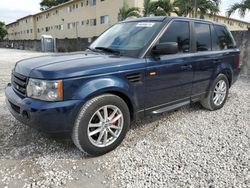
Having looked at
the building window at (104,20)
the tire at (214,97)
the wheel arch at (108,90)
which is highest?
the building window at (104,20)

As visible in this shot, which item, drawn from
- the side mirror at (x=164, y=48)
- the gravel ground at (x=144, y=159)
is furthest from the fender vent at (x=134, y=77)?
the gravel ground at (x=144, y=159)

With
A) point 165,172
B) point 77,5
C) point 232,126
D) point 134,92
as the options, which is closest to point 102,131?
point 134,92

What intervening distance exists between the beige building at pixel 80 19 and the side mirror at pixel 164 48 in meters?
13.9

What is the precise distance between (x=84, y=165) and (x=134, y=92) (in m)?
1.14

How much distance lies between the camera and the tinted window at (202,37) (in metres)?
4.12

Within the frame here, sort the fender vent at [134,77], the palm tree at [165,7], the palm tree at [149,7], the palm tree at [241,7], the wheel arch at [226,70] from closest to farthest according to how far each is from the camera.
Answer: the fender vent at [134,77]
the wheel arch at [226,70]
the palm tree at [241,7]
the palm tree at [165,7]
the palm tree at [149,7]

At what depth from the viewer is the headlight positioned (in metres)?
2.55

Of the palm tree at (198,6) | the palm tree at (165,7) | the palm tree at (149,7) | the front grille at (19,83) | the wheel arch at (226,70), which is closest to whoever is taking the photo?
the front grille at (19,83)

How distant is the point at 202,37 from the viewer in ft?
13.9

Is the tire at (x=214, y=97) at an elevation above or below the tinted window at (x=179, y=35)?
below

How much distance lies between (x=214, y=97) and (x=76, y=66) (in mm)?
3241

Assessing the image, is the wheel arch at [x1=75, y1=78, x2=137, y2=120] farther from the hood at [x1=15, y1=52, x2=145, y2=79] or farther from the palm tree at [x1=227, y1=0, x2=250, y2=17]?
the palm tree at [x1=227, y1=0, x2=250, y2=17]

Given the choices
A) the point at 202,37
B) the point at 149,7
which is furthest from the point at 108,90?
the point at 149,7

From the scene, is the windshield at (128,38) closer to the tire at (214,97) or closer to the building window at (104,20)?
the tire at (214,97)
